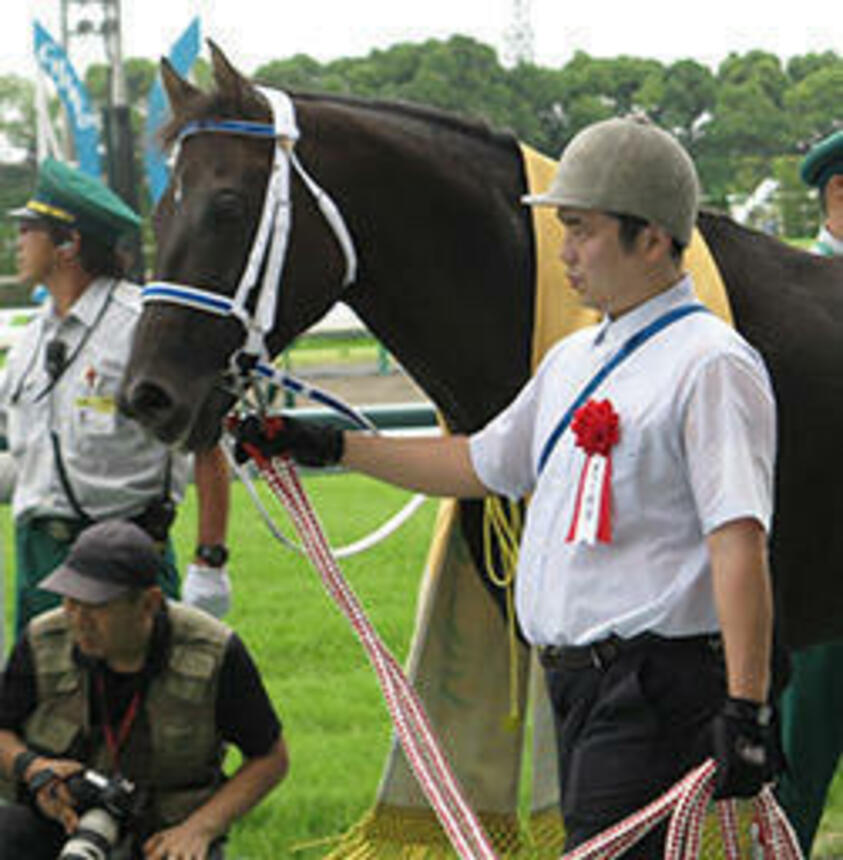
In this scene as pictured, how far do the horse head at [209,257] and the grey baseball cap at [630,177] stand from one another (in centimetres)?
75

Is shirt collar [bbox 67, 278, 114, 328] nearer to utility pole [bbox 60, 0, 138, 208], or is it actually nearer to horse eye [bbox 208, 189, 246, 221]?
horse eye [bbox 208, 189, 246, 221]

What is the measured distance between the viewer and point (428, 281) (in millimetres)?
3965

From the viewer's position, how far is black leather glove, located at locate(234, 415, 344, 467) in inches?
144

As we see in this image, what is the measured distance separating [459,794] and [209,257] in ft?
3.67

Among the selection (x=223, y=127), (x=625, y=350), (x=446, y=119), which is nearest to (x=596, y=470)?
(x=625, y=350)

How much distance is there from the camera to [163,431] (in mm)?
3602

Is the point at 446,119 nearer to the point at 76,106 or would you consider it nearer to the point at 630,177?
the point at 630,177

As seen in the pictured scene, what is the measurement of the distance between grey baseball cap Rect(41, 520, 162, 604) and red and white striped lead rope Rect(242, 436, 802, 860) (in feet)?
2.36

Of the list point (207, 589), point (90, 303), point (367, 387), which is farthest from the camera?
point (367, 387)

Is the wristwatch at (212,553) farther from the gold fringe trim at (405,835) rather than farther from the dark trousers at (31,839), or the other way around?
the dark trousers at (31,839)

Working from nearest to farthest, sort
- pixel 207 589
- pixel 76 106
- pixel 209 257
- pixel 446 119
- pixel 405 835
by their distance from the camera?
pixel 209 257 < pixel 446 119 < pixel 405 835 < pixel 207 589 < pixel 76 106

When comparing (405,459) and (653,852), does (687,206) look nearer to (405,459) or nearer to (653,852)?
(405,459)

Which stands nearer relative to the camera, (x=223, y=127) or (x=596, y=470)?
(x=596, y=470)

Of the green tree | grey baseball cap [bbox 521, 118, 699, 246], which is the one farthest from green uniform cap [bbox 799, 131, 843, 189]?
the green tree
